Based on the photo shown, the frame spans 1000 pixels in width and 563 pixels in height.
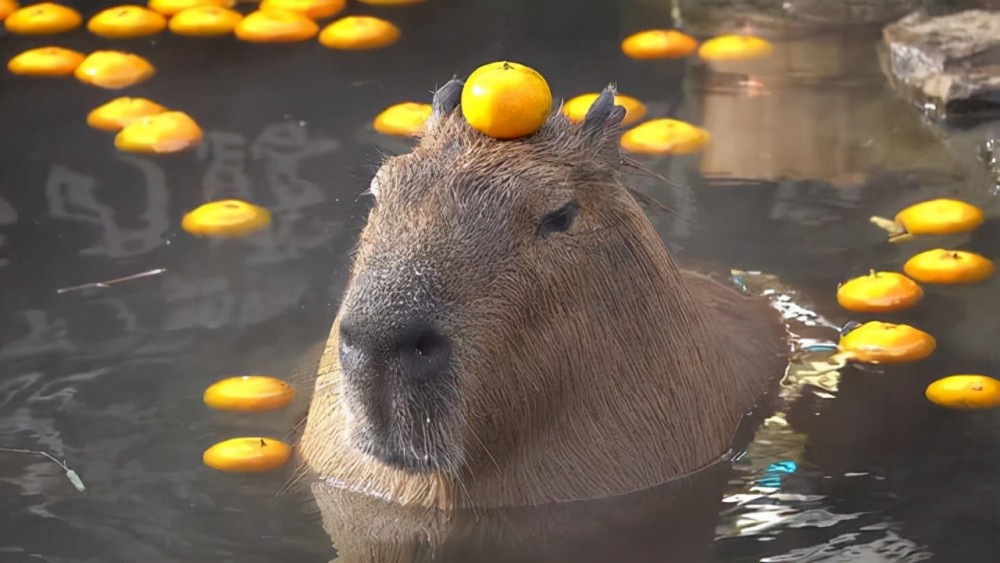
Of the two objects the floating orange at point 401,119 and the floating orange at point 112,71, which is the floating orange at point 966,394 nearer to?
the floating orange at point 401,119

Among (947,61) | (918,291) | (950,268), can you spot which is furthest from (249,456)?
(947,61)

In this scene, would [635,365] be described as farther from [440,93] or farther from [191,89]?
[191,89]

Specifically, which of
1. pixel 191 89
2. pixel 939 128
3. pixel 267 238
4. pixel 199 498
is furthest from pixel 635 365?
pixel 191 89

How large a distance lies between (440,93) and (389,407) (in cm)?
89

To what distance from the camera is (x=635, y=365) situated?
4.21 metres

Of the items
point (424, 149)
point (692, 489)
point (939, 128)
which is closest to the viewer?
point (424, 149)

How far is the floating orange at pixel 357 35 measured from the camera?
7410 millimetres

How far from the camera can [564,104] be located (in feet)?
21.7

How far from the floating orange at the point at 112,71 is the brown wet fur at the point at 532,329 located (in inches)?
124

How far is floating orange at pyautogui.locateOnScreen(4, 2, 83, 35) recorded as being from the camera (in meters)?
7.64

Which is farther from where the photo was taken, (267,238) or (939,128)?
(939,128)

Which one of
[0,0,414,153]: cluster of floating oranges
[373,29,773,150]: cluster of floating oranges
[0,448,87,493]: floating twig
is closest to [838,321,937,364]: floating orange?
[373,29,773,150]: cluster of floating oranges

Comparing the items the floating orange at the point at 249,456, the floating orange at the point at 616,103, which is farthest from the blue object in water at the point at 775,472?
the floating orange at the point at 616,103

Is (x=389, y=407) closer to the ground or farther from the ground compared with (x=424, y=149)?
closer to the ground
